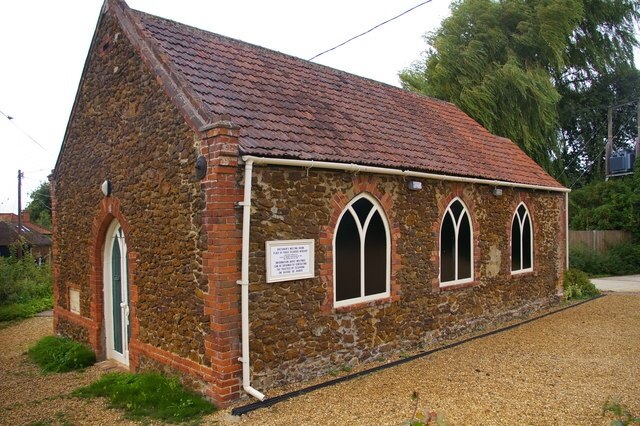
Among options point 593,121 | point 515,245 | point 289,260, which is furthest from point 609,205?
point 289,260

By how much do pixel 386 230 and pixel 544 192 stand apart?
7142mm

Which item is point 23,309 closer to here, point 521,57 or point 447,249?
point 447,249

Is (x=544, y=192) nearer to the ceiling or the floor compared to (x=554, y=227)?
nearer to the ceiling

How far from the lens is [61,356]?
381 inches

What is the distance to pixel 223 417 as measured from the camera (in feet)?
20.6

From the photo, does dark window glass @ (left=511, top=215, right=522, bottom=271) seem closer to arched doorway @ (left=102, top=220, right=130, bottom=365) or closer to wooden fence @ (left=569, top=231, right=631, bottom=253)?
arched doorway @ (left=102, top=220, right=130, bottom=365)

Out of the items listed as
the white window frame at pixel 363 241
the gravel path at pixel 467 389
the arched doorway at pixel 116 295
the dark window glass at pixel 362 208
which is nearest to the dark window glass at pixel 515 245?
the gravel path at pixel 467 389

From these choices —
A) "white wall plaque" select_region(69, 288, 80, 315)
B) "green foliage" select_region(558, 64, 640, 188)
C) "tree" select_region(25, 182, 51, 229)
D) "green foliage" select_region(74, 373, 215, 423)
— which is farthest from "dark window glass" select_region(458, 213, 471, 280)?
"tree" select_region(25, 182, 51, 229)

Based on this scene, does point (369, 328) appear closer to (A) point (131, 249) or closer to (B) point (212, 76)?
(A) point (131, 249)

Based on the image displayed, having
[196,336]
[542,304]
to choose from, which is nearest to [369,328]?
[196,336]

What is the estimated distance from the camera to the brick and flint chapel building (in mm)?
6836

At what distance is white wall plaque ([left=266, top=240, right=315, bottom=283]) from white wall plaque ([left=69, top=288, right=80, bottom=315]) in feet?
18.5

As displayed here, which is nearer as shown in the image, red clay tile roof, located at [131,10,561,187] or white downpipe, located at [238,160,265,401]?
white downpipe, located at [238,160,265,401]

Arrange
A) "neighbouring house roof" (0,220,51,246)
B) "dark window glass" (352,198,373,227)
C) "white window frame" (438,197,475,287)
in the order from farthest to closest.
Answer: "neighbouring house roof" (0,220,51,246) → "white window frame" (438,197,475,287) → "dark window glass" (352,198,373,227)
